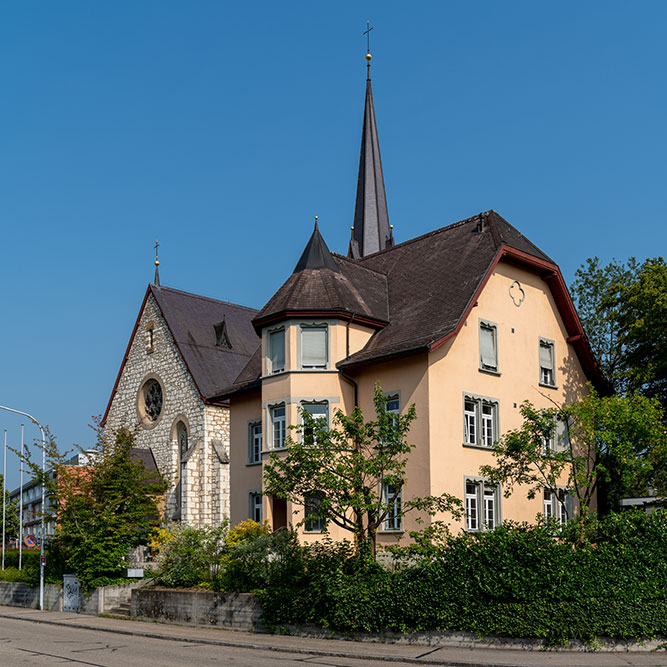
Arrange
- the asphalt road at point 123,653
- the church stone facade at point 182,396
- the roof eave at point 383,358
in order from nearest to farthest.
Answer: the asphalt road at point 123,653, the roof eave at point 383,358, the church stone facade at point 182,396

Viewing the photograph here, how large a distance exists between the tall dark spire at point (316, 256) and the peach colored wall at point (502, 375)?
17.9 ft

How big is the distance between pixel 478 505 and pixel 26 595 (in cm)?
1748

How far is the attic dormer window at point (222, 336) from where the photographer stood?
148 feet

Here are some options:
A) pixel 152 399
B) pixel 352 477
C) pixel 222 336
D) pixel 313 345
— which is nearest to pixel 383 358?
pixel 313 345

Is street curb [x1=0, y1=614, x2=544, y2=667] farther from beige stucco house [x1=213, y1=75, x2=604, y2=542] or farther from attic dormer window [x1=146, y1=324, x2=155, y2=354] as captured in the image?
attic dormer window [x1=146, y1=324, x2=155, y2=354]

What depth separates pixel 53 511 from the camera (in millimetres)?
29719

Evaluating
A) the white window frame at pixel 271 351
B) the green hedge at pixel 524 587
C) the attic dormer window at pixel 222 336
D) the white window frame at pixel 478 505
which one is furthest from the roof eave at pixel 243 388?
the attic dormer window at pixel 222 336

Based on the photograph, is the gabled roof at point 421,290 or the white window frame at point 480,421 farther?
the gabled roof at point 421,290

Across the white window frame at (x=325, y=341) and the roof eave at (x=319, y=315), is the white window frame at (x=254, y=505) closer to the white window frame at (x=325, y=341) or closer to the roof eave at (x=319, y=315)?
the white window frame at (x=325, y=341)

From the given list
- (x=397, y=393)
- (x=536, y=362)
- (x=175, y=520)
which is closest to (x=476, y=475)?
(x=397, y=393)

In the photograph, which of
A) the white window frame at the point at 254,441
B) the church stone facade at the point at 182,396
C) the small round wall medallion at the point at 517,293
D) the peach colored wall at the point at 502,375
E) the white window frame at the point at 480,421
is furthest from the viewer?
the church stone facade at the point at 182,396

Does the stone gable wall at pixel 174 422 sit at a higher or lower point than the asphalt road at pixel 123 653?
higher

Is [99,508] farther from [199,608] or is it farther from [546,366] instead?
[546,366]

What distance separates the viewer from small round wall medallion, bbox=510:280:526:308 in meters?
28.4
